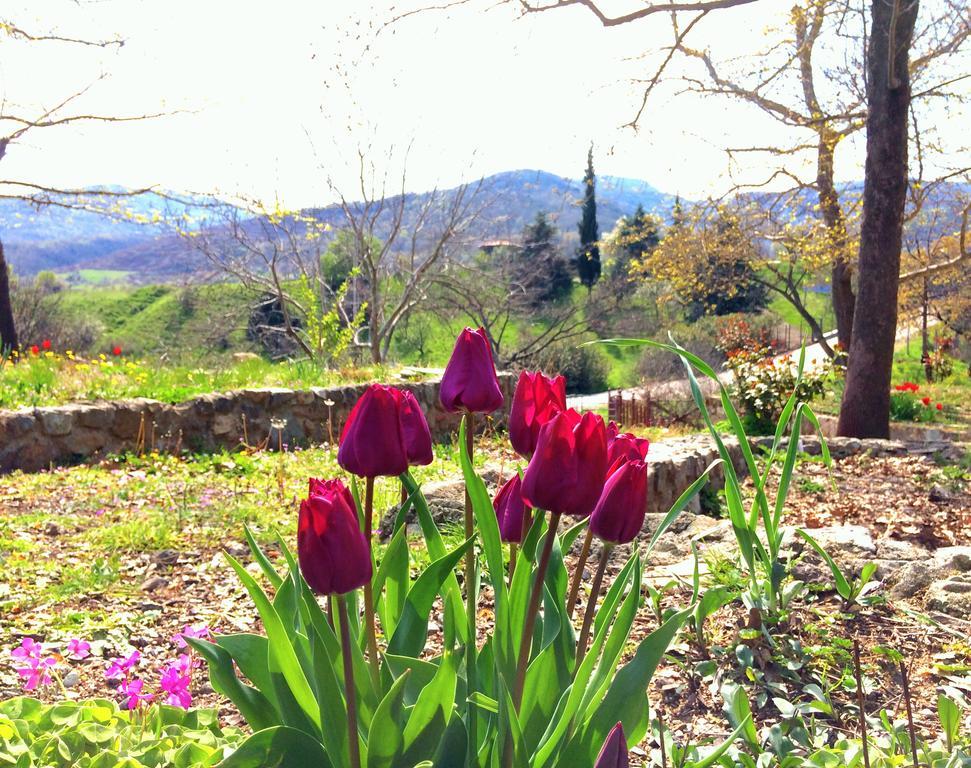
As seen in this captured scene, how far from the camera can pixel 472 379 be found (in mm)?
1339

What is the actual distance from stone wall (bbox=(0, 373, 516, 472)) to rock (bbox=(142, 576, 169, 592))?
231 cm

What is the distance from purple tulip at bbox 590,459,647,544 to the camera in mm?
1173

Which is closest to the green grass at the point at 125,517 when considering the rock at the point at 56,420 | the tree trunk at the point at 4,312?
the rock at the point at 56,420

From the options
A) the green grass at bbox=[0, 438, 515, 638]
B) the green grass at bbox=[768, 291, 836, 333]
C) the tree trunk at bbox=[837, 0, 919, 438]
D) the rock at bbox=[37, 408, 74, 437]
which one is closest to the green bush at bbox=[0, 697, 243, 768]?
the green grass at bbox=[0, 438, 515, 638]

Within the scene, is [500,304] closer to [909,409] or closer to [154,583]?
[909,409]

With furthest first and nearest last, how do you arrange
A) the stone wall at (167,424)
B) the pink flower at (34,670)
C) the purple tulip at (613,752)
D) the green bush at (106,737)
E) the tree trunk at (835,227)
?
1. the tree trunk at (835,227)
2. the stone wall at (167,424)
3. the pink flower at (34,670)
4. the green bush at (106,737)
5. the purple tulip at (613,752)

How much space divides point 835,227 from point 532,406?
13682 millimetres

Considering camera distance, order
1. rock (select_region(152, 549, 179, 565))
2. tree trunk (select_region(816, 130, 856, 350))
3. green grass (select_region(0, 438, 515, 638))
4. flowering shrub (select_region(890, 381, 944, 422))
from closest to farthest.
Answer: green grass (select_region(0, 438, 515, 638)) → rock (select_region(152, 549, 179, 565)) → flowering shrub (select_region(890, 381, 944, 422)) → tree trunk (select_region(816, 130, 856, 350))

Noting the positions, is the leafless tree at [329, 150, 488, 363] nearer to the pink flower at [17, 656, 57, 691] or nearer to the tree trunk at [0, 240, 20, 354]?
the tree trunk at [0, 240, 20, 354]

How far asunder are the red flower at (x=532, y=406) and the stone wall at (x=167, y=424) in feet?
14.8

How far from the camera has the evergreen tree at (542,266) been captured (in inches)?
933

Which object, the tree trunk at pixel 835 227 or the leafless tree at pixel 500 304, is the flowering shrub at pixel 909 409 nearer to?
the tree trunk at pixel 835 227

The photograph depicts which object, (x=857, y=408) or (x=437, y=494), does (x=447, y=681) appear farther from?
(x=857, y=408)

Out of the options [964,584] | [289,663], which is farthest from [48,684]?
[964,584]
